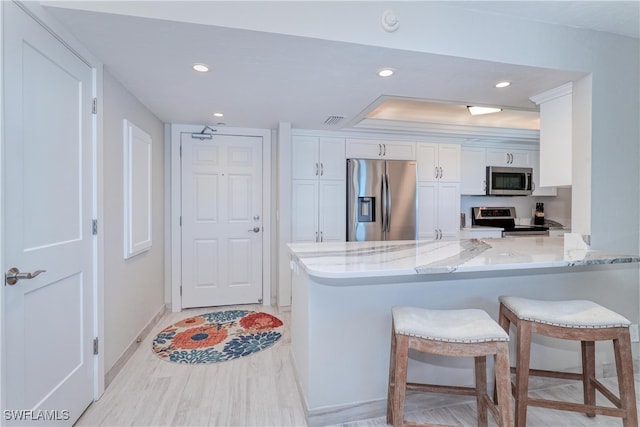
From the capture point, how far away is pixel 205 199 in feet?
11.1

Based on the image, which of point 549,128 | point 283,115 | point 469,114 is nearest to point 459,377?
point 549,128

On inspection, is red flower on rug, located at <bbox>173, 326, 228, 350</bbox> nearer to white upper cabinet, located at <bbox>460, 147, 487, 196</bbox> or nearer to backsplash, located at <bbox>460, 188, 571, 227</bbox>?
white upper cabinet, located at <bbox>460, 147, 487, 196</bbox>

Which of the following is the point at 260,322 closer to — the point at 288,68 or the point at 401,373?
the point at 401,373

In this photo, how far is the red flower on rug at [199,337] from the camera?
2.54m

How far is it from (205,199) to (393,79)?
2.37 metres

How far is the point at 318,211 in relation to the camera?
11.6 feet

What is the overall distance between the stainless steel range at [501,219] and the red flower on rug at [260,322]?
3.24m

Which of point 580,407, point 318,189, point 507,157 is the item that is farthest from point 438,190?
point 580,407

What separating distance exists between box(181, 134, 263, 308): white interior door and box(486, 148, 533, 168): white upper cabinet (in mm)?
3209

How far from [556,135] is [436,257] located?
59.2 inches

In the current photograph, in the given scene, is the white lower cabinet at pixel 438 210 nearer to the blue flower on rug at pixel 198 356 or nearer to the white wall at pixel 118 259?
the blue flower on rug at pixel 198 356

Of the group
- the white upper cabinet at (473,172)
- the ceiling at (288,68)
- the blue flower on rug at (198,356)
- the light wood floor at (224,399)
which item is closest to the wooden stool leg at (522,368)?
the light wood floor at (224,399)

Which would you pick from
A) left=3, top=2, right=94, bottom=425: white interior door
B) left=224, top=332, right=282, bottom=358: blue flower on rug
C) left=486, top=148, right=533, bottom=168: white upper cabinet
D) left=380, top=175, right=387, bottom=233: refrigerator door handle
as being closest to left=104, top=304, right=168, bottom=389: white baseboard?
left=3, top=2, right=94, bottom=425: white interior door

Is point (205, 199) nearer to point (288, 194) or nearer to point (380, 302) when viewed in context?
point (288, 194)
